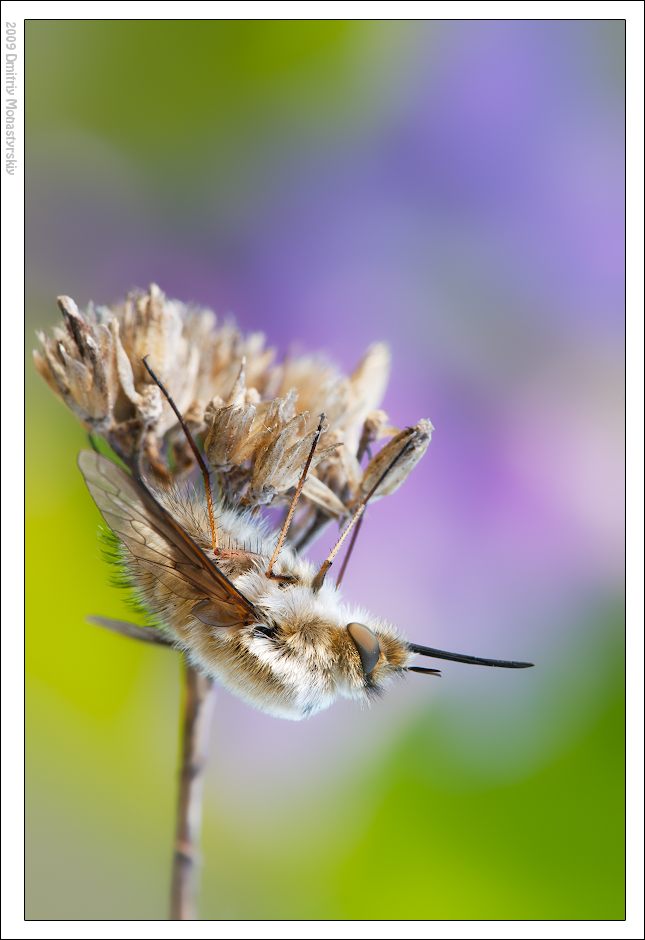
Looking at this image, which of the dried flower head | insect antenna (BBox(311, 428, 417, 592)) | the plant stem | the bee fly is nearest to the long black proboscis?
the bee fly

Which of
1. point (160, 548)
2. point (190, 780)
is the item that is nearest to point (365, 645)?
point (160, 548)

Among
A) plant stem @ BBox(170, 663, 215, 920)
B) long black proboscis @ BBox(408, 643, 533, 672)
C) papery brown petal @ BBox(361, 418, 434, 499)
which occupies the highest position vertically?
papery brown petal @ BBox(361, 418, 434, 499)

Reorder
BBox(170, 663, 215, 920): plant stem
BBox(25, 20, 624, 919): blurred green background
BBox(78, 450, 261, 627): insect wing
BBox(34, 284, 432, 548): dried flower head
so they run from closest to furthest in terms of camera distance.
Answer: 1. BBox(78, 450, 261, 627): insect wing
2. BBox(34, 284, 432, 548): dried flower head
3. BBox(170, 663, 215, 920): plant stem
4. BBox(25, 20, 624, 919): blurred green background

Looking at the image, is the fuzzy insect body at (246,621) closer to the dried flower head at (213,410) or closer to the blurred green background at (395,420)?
the dried flower head at (213,410)

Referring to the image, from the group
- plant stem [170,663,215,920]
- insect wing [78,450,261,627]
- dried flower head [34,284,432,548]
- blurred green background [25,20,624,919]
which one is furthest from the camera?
blurred green background [25,20,624,919]

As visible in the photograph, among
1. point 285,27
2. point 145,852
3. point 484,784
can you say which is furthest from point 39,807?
point 285,27

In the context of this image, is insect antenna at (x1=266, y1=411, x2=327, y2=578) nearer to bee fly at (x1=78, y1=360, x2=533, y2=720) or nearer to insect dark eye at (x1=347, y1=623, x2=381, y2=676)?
bee fly at (x1=78, y1=360, x2=533, y2=720)

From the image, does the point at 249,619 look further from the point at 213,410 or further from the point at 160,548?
the point at 213,410
